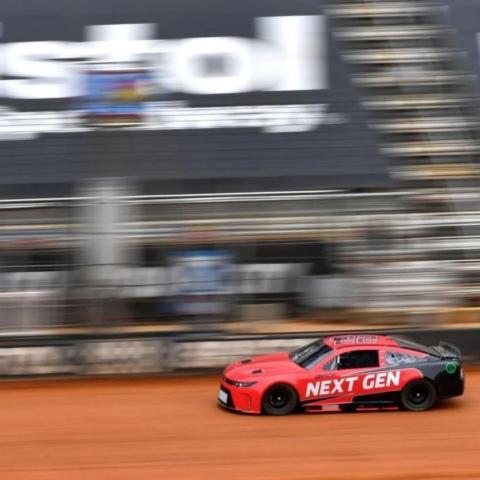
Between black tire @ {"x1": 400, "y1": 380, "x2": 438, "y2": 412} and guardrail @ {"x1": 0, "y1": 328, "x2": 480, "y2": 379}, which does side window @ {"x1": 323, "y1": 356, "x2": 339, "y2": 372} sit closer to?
black tire @ {"x1": 400, "y1": 380, "x2": 438, "y2": 412}

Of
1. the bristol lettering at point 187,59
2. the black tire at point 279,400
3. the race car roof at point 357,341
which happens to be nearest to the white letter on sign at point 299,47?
the bristol lettering at point 187,59

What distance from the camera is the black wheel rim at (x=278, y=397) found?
1005 centimetres

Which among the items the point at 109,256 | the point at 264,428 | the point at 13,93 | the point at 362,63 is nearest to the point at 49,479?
the point at 264,428

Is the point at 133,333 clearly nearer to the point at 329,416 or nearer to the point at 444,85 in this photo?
the point at 329,416

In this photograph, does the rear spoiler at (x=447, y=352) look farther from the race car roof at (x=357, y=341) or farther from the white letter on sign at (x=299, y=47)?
the white letter on sign at (x=299, y=47)

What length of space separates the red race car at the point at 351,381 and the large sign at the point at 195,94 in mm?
8812

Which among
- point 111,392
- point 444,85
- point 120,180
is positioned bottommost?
point 111,392

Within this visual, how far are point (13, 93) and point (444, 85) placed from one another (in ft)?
37.9

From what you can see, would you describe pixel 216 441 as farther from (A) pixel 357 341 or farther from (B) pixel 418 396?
(B) pixel 418 396

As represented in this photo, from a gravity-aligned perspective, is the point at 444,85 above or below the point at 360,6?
below

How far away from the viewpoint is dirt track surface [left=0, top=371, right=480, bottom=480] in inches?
300

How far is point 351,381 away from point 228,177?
1035 centimetres

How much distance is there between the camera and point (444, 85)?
22.3 m

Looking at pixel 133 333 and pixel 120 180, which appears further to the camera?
pixel 120 180
